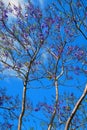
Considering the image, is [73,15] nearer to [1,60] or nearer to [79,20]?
[79,20]

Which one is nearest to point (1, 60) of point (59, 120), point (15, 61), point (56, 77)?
point (15, 61)

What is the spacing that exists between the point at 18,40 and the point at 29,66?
1.37m

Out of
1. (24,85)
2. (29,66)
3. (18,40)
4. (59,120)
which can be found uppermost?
(18,40)

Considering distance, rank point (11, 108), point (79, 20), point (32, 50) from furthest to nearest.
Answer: point (32, 50)
point (11, 108)
point (79, 20)

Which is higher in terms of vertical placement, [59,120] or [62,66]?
[62,66]

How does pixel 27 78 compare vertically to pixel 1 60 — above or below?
below

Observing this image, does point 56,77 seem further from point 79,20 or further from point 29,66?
point 79,20

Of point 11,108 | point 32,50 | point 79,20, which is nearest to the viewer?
point 79,20

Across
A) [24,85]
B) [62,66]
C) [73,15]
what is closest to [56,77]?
[62,66]

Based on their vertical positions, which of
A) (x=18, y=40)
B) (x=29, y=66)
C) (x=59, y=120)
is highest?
(x=18, y=40)

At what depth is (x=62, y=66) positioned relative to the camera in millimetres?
14164

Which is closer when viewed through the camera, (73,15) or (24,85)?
(73,15)

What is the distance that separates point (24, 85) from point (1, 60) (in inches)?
65.2

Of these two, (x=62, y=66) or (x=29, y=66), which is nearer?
(x=29, y=66)
